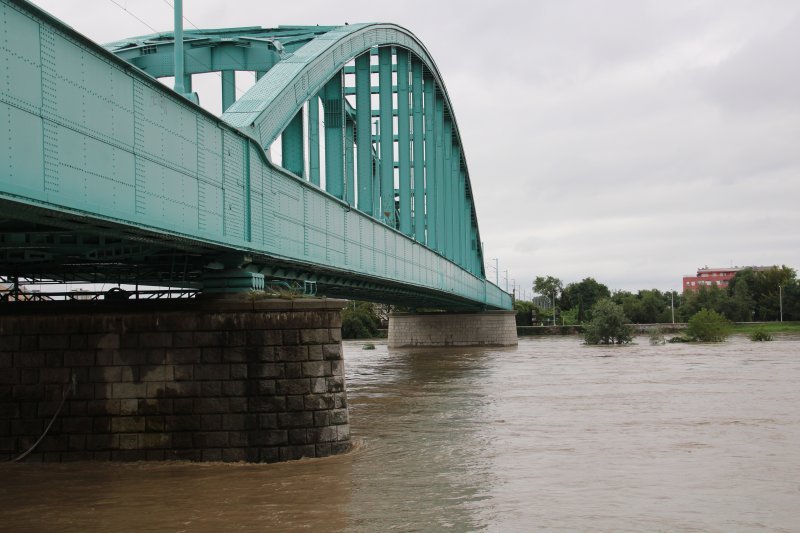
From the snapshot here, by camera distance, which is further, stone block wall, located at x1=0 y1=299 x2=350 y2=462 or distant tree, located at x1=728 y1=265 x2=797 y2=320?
distant tree, located at x1=728 y1=265 x2=797 y2=320

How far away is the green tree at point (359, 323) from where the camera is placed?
10819cm

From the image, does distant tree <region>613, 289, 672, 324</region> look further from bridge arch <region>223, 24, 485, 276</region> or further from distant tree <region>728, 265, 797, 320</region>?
bridge arch <region>223, 24, 485, 276</region>

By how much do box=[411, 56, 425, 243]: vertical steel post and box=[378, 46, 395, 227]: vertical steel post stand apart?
7.45 meters

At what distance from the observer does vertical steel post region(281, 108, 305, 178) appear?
23312mm

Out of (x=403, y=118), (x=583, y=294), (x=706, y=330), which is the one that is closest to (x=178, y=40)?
(x=403, y=118)

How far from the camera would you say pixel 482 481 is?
14.5m

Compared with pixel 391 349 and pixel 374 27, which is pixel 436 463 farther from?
pixel 391 349

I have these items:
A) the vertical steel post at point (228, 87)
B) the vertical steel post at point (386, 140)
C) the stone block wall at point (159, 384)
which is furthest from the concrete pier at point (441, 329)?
the stone block wall at point (159, 384)

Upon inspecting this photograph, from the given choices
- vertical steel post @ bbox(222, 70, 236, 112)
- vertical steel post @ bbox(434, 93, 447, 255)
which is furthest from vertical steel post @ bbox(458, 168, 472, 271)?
vertical steel post @ bbox(222, 70, 236, 112)

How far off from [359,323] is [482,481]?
94.5 m

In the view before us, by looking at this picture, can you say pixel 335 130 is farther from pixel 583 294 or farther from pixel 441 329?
pixel 583 294

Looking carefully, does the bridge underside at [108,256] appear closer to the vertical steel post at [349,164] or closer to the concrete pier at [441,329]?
the vertical steel post at [349,164]

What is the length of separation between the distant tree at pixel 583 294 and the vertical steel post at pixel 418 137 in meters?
110

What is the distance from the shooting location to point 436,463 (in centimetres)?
1602
